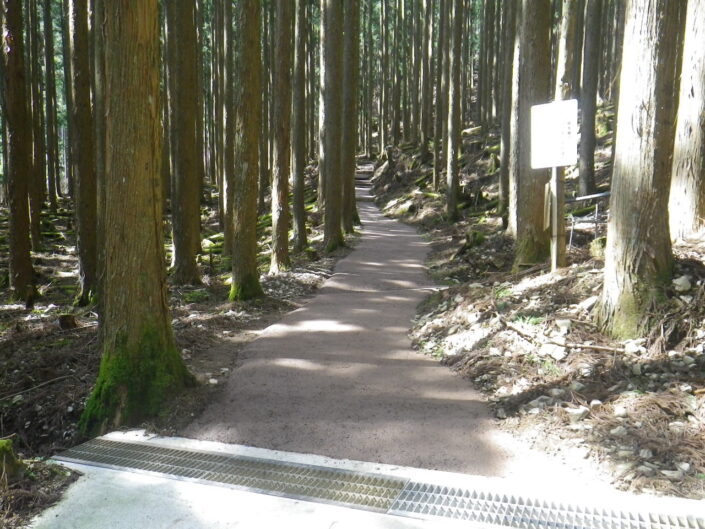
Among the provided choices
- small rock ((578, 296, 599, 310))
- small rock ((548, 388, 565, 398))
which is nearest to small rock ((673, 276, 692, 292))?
small rock ((578, 296, 599, 310))

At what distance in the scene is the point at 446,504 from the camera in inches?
157

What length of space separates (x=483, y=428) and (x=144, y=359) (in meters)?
A: 3.33

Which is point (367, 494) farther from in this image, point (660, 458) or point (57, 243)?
point (57, 243)

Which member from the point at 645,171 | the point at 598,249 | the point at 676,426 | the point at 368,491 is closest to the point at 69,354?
the point at 368,491

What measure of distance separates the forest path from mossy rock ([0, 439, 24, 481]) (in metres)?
1.59

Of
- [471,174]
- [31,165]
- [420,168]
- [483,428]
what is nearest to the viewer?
[483,428]

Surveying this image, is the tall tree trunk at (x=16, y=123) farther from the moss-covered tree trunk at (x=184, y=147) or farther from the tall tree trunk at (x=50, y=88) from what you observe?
the tall tree trunk at (x=50, y=88)

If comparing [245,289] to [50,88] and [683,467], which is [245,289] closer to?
[683,467]

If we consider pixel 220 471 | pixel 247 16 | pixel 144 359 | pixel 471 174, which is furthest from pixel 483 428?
pixel 471 174

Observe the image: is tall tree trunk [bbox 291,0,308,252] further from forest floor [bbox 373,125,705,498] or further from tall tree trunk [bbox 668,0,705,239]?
tall tree trunk [bbox 668,0,705,239]

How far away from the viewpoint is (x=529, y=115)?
32.8 feet

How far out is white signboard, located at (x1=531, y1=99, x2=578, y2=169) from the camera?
7.90 meters

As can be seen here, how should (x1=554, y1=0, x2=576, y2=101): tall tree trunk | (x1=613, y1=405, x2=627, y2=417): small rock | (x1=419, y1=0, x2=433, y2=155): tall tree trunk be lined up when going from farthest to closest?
1. (x1=419, y1=0, x2=433, y2=155): tall tree trunk
2. (x1=554, y1=0, x2=576, y2=101): tall tree trunk
3. (x1=613, y1=405, x2=627, y2=417): small rock

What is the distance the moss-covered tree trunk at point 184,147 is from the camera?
1216cm
